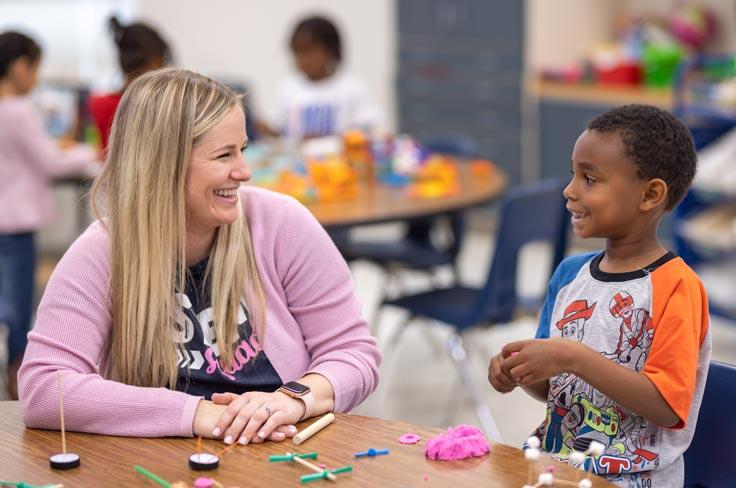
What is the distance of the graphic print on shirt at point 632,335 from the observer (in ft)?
5.17

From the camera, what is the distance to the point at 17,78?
13.2 ft

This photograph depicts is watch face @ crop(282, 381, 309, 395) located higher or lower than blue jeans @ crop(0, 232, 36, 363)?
higher

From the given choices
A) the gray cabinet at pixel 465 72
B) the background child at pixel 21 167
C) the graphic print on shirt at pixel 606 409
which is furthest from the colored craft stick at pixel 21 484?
the gray cabinet at pixel 465 72

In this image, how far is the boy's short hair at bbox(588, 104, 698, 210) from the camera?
1.60m

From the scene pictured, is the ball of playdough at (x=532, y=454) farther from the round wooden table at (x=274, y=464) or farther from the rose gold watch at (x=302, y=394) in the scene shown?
the rose gold watch at (x=302, y=394)

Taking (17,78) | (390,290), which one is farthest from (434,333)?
(17,78)

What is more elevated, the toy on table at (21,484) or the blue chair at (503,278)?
the toy on table at (21,484)

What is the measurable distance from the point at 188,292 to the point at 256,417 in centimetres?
31

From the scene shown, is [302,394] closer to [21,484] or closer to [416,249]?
[21,484]

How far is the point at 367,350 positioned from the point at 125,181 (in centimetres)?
47

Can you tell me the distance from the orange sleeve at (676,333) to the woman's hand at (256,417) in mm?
498

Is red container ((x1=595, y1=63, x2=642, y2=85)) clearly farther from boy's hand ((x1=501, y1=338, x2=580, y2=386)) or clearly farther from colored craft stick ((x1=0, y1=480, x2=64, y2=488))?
colored craft stick ((x1=0, y1=480, x2=64, y2=488))

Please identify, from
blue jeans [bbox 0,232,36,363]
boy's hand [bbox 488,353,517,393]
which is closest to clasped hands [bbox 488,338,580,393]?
boy's hand [bbox 488,353,517,393]

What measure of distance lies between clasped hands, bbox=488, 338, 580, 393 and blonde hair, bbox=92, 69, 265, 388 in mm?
455
